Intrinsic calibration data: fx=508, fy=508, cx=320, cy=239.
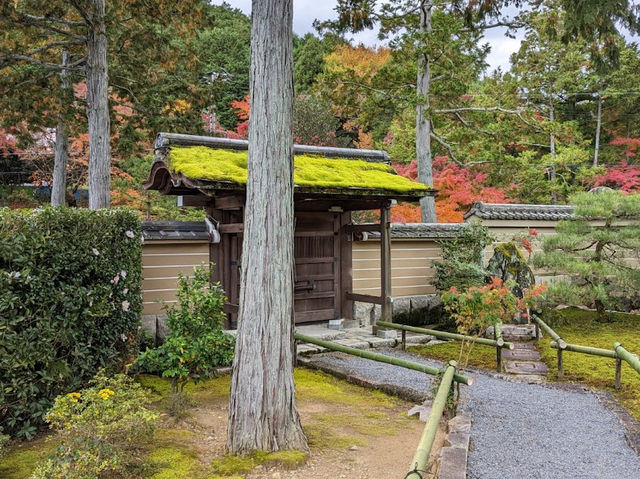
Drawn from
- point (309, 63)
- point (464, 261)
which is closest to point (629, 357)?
→ point (464, 261)

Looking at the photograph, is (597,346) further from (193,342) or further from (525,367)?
(193,342)

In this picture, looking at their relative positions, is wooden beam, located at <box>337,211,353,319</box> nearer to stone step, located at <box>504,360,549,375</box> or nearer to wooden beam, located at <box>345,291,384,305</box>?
wooden beam, located at <box>345,291,384,305</box>

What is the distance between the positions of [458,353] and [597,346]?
239cm

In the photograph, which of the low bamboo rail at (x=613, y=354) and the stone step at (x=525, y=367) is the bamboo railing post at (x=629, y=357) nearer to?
the low bamboo rail at (x=613, y=354)

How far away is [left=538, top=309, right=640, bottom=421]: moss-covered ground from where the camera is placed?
21.4 feet

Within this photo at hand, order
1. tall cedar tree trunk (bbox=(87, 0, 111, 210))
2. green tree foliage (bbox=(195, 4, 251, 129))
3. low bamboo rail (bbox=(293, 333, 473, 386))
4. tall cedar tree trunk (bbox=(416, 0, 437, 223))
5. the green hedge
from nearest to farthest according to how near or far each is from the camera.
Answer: the green hedge < low bamboo rail (bbox=(293, 333, 473, 386)) < tall cedar tree trunk (bbox=(87, 0, 111, 210)) < tall cedar tree trunk (bbox=(416, 0, 437, 223)) < green tree foliage (bbox=(195, 4, 251, 129))

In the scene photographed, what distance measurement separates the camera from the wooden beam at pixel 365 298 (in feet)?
29.6

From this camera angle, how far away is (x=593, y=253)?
33.0 feet

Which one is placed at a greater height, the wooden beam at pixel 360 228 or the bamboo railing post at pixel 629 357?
the wooden beam at pixel 360 228

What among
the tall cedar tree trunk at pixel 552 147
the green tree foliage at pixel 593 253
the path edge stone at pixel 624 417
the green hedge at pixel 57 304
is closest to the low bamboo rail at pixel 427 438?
the path edge stone at pixel 624 417

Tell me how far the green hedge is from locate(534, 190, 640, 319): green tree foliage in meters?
7.34

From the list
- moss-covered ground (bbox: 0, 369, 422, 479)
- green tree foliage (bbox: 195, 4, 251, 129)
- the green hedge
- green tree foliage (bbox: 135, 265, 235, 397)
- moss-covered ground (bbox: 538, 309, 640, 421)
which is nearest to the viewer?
moss-covered ground (bbox: 0, 369, 422, 479)

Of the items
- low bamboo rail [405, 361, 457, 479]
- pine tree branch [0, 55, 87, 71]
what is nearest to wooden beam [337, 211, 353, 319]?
low bamboo rail [405, 361, 457, 479]

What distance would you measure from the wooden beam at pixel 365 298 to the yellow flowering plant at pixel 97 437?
17.9ft
